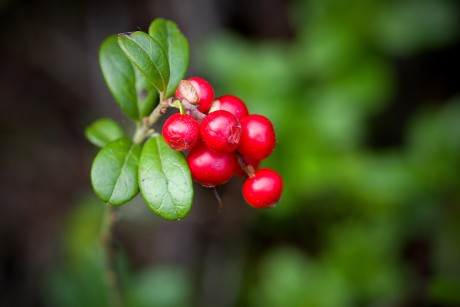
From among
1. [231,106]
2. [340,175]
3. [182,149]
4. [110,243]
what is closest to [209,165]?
[182,149]

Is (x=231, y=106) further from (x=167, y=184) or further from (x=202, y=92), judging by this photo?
(x=167, y=184)

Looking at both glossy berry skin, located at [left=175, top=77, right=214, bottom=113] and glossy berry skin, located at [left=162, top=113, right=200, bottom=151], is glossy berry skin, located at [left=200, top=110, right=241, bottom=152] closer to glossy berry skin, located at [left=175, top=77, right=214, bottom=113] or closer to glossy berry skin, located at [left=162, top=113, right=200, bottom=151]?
glossy berry skin, located at [left=162, top=113, right=200, bottom=151]

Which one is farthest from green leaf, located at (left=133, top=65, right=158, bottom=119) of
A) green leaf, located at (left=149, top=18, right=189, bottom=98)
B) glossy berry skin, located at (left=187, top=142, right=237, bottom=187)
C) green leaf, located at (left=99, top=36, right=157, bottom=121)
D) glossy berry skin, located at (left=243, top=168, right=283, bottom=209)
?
glossy berry skin, located at (left=243, top=168, right=283, bottom=209)

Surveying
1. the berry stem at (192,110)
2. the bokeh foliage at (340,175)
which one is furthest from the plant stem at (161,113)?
the bokeh foliage at (340,175)

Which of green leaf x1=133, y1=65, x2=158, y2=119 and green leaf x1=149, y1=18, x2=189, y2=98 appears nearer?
green leaf x1=149, y1=18, x2=189, y2=98

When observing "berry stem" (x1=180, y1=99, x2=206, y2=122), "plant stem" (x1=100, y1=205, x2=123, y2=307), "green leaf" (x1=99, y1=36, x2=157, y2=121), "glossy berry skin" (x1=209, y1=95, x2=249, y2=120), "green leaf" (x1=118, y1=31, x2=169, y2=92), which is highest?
"green leaf" (x1=99, y1=36, x2=157, y2=121)

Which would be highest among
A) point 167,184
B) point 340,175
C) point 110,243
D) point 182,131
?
point 340,175

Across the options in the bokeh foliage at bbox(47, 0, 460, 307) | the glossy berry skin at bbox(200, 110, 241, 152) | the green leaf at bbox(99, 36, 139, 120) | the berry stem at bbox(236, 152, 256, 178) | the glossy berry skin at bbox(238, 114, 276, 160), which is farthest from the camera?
the bokeh foliage at bbox(47, 0, 460, 307)
